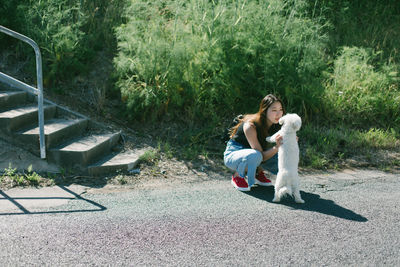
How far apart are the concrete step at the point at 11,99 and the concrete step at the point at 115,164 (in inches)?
69.7

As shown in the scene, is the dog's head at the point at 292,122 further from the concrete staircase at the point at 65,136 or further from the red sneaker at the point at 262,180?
the concrete staircase at the point at 65,136

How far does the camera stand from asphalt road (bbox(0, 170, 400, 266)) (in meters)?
3.09

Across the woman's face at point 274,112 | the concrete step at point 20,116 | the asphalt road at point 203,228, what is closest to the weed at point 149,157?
the asphalt road at point 203,228

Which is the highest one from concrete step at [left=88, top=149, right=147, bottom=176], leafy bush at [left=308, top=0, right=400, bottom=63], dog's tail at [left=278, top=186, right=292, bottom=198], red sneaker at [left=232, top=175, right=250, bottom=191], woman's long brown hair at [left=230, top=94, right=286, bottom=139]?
leafy bush at [left=308, top=0, right=400, bottom=63]

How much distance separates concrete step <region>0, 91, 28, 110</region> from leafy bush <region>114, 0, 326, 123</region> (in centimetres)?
157

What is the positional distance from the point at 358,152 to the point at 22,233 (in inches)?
198

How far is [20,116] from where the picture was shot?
5316mm

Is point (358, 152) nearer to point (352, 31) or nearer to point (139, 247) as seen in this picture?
point (139, 247)

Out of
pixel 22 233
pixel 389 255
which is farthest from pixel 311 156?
pixel 22 233

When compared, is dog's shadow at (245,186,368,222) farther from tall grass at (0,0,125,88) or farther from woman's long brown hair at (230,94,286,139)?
tall grass at (0,0,125,88)

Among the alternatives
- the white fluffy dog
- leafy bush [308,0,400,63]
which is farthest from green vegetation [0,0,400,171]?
leafy bush [308,0,400,63]

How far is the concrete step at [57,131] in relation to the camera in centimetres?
511

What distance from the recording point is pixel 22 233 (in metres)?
3.44

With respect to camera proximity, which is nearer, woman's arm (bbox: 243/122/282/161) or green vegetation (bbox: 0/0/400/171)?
woman's arm (bbox: 243/122/282/161)
